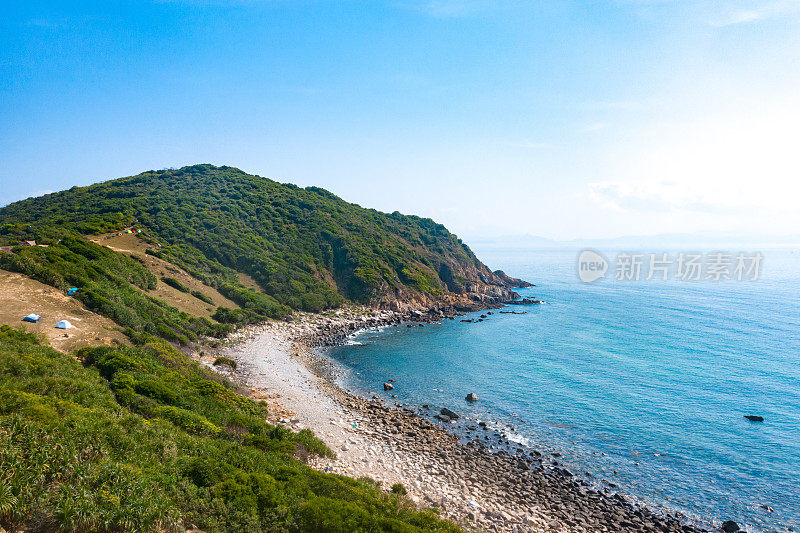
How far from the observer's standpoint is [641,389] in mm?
36812

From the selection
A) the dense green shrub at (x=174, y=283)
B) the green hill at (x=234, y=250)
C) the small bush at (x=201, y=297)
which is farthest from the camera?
the small bush at (x=201, y=297)

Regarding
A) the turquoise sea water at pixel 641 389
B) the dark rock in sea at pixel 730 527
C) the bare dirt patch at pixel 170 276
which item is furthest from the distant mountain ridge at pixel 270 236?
the dark rock in sea at pixel 730 527

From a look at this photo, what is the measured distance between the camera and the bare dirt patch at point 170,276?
43.7m

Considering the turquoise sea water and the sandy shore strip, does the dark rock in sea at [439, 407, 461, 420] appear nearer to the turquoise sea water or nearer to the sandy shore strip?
the turquoise sea water

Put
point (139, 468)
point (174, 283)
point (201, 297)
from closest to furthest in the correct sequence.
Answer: point (139, 468)
point (174, 283)
point (201, 297)

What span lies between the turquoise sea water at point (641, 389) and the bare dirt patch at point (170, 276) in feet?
62.1

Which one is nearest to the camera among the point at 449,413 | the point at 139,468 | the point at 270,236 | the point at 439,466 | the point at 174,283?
the point at 139,468

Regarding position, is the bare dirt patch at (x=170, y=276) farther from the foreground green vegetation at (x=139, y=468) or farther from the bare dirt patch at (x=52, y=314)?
the foreground green vegetation at (x=139, y=468)

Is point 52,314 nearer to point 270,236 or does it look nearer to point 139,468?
point 139,468

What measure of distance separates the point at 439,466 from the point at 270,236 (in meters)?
64.6

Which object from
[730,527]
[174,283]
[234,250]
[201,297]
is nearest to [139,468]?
[730,527]

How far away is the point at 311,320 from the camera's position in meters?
56.4

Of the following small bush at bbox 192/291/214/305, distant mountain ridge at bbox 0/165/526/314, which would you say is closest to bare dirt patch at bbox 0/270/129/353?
distant mountain ridge at bbox 0/165/526/314

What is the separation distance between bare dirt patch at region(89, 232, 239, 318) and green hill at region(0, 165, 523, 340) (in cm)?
153
